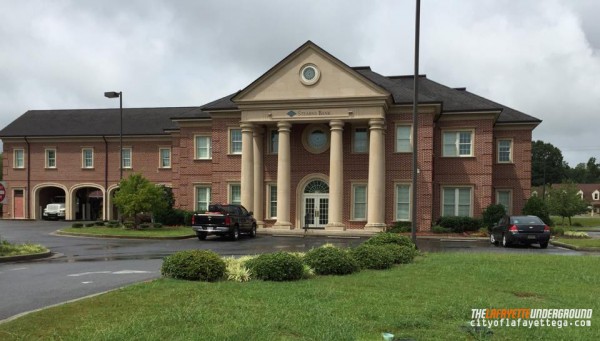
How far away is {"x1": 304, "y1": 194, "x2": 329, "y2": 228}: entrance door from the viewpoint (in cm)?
3256

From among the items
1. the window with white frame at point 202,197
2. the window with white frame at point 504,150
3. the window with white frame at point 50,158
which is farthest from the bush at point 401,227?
the window with white frame at point 50,158

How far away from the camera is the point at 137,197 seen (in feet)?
99.5

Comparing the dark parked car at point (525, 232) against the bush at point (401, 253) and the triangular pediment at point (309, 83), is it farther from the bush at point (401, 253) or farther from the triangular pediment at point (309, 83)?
the triangular pediment at point (309, 83)

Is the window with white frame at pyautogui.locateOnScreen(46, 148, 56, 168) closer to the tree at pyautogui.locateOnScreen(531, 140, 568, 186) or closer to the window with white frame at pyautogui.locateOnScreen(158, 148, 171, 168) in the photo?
the window with white frame at pyautogui.locateOnScreen(158, 148, 171, 168)

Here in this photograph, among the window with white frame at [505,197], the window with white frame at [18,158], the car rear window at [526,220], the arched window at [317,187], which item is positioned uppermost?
the window with white frame at [18,158]

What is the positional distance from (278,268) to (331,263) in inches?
57.7

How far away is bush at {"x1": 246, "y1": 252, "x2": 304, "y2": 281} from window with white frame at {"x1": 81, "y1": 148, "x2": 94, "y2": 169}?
129ft

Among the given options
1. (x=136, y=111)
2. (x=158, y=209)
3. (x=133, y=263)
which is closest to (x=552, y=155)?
(x=136, y=111)

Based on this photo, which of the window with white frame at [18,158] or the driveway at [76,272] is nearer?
the driveway at [76,272]

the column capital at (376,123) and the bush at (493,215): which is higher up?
the column capital at (376,123)

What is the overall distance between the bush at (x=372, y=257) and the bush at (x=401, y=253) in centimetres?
52

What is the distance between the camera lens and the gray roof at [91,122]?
148 feet

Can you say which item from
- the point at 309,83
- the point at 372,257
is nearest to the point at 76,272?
the point at 372,257

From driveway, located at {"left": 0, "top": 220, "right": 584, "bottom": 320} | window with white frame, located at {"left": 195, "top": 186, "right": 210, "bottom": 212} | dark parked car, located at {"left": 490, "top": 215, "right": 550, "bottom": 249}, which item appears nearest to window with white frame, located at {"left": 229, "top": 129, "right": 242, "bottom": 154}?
window with white frame, located at {"left": 195, "top": 186, "right": 210, "bottom": 212}
